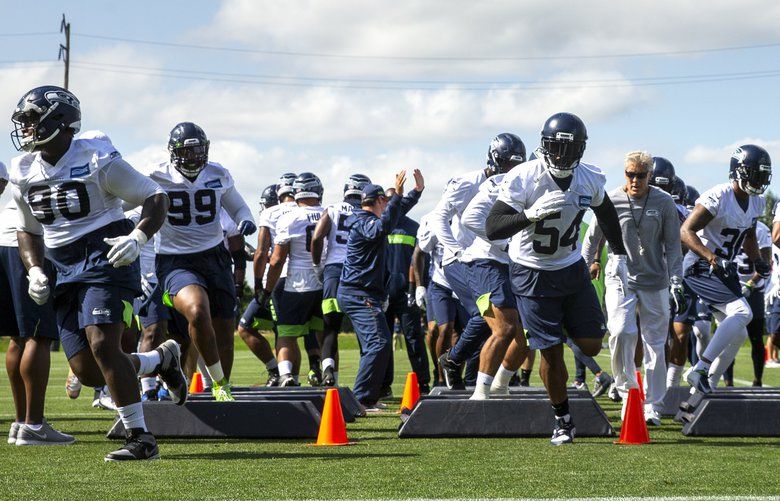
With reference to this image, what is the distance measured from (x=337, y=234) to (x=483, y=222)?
9.30ft

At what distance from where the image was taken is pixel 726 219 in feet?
29.7

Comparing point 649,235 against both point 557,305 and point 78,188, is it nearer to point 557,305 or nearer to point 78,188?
point 557,305

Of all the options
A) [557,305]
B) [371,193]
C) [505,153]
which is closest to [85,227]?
[557,305]

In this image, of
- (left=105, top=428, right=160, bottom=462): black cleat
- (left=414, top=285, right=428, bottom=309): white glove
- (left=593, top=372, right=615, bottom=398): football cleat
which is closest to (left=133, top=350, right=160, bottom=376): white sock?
(left=105, top=428, right=160, bottom=462): black cleat

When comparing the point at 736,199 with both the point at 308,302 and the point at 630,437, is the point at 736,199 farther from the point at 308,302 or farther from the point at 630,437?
the point at 308,302

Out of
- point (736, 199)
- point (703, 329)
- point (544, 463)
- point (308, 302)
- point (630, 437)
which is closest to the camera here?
point (544, 463)

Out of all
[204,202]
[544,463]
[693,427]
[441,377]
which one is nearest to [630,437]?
[693,427]

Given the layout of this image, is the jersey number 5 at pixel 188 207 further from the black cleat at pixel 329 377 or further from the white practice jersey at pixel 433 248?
the white practice jersey at pixel 433 248

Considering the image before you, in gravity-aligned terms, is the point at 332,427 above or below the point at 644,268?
below

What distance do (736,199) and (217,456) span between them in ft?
15.6

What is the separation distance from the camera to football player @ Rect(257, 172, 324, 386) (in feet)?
36.5

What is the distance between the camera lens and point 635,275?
8.60 meters

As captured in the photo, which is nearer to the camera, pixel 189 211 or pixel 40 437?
pixel 40 437

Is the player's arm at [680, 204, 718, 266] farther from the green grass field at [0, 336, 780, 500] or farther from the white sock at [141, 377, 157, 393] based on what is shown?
the white sock at [141, 377, 157, 393]
